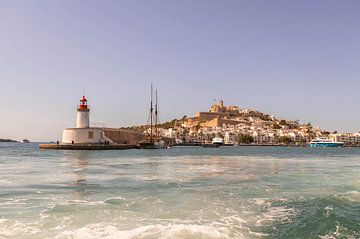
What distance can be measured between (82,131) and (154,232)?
2372 inches

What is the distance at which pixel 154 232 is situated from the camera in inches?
304

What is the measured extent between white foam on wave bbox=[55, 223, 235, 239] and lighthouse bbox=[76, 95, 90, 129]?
190ft

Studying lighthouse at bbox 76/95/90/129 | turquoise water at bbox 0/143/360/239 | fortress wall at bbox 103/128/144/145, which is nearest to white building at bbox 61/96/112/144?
lighthouse at bbox 76/95/90/129

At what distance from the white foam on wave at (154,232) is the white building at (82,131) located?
5802 cm

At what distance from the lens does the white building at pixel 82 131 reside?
63922 mm

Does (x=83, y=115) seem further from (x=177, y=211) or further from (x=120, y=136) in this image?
(x=177, y=211)

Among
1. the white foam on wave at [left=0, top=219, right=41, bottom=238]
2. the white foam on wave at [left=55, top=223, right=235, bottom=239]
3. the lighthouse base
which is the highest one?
the lighthouse base

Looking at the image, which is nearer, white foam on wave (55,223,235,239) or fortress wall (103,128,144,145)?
white foam on wave (55,223,235,239)

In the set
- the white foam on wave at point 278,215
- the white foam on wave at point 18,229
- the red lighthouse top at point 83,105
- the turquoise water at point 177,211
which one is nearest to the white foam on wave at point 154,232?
the turquoise water at point 177,211

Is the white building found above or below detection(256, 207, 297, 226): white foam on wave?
above

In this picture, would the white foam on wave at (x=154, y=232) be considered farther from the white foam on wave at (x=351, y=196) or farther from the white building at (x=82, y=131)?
the white building at (x=82, y=131)

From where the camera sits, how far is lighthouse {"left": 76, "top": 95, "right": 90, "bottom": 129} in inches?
2506

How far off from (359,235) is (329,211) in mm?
2302

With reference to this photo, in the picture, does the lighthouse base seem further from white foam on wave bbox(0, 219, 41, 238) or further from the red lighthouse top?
white foam on wave bbox(0, 219, 41, 238)
